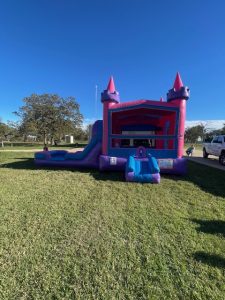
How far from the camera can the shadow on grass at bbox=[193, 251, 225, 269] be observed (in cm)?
281

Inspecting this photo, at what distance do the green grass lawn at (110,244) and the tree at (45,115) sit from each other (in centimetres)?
3466

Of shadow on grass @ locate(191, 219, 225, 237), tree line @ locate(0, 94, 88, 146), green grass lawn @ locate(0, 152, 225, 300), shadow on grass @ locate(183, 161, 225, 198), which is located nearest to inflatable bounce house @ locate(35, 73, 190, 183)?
shadow on grass @ locate(183, 161, 225, 198)

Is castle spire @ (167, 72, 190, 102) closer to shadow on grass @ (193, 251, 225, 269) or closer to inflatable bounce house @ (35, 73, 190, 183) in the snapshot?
inflatable bounce house @ (35, 73, 190, 183)

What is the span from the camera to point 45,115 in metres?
38.3

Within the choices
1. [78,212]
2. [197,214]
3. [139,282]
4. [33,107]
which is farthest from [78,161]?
[33,107]

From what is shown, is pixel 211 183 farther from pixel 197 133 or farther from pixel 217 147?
pixel 197 133

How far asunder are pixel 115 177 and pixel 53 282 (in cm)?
515

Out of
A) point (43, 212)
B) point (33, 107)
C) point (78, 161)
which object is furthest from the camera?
point (33, 107)

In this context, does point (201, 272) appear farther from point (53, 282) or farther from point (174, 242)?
point (53, 282)

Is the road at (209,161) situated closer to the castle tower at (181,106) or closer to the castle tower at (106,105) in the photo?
the castle tower at (181,106)

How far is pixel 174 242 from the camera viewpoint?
3.30 meters

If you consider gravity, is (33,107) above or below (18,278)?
above

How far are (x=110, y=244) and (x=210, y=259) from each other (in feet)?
4.96

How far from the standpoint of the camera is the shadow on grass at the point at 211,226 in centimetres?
370
